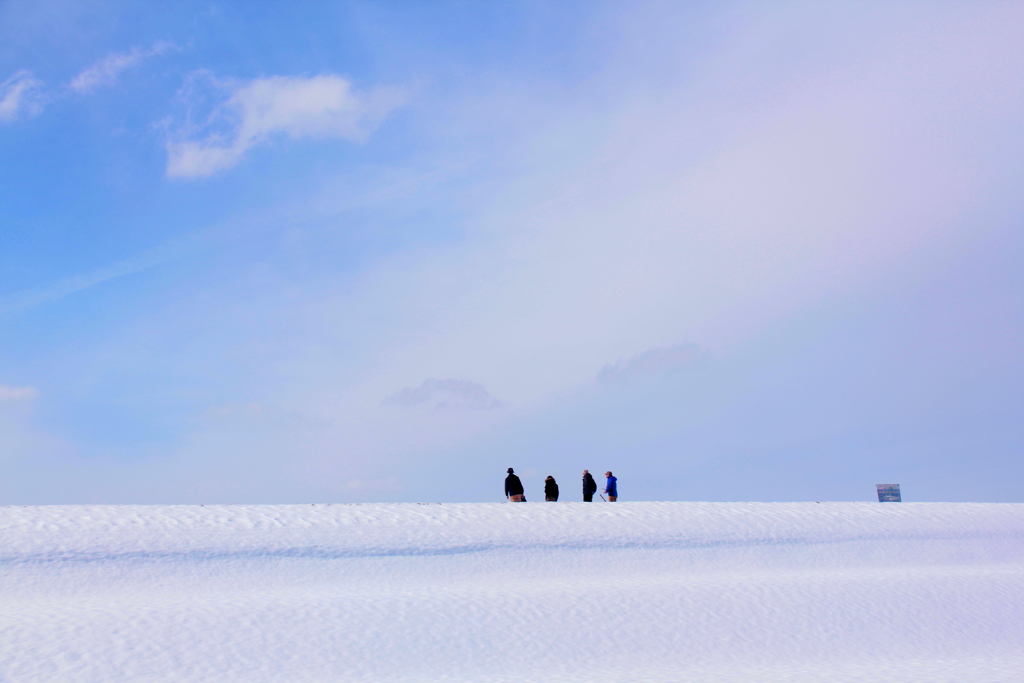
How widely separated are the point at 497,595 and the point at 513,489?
289 inches

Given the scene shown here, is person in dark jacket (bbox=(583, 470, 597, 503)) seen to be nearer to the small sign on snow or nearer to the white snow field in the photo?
the white snow field

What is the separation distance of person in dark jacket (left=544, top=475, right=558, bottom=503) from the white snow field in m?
2.44

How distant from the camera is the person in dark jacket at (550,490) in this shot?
23.3 m

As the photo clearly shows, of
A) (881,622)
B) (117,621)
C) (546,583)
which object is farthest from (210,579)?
(881,622)

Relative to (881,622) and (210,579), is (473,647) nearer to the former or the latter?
(210,579)

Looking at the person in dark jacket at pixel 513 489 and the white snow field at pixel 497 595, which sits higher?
the person in dark jacket at pixel 513 489

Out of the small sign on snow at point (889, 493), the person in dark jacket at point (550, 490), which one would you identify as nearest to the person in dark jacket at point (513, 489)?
the person in dark jacket at point (550, 490)

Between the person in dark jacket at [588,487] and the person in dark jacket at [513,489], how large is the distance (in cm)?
195

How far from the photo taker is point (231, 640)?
13.1 meters

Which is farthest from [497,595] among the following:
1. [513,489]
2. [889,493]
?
[889,493]

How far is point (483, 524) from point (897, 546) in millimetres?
11531

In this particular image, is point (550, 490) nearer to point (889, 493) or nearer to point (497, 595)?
point (497, 595)

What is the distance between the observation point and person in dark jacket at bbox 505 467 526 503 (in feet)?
75.5

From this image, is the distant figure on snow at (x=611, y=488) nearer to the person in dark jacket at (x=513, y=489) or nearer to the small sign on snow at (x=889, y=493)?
the person in dark jacket at (x=513, y=489)
